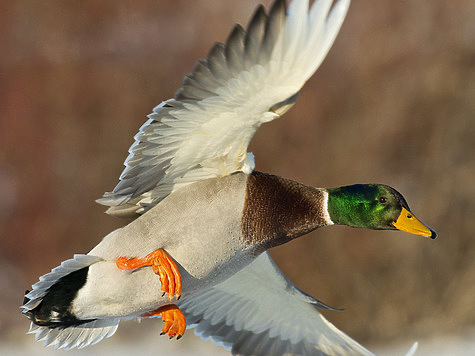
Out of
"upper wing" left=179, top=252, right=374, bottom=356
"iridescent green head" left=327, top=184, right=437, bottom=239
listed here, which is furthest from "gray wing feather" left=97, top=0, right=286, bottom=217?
"upper wing" left=179, top=252, right=374, bottom=356

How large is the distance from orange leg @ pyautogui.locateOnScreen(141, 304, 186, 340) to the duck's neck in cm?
50

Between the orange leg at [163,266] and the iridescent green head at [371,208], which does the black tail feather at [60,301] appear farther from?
the iridescent green head at [371,208]

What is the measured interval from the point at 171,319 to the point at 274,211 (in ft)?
2.09

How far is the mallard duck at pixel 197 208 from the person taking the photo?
2279mm

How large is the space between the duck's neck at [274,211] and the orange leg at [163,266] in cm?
28

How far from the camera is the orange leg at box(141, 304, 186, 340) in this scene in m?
2.88

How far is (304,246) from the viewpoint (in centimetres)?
646

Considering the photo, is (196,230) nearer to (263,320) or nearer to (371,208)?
(371,208)

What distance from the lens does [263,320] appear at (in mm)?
3426

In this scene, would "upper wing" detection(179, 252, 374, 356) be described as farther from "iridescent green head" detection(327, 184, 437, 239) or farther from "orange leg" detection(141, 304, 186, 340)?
"iridescent green head" detection(327, 184, 437, 239)

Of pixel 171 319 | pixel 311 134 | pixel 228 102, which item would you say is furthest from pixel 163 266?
pixel 311 134

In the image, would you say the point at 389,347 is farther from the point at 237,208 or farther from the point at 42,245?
the point at 237,208

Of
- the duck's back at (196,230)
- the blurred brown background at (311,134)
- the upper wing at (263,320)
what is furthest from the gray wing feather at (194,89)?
the blurred brown background at (311,134)

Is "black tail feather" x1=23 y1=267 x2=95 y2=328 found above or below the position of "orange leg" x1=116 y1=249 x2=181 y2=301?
below
